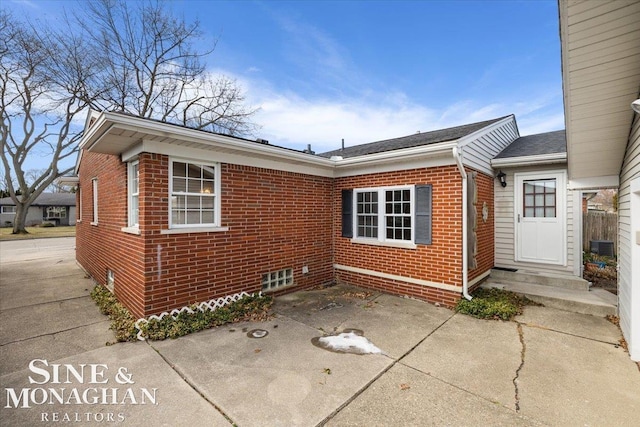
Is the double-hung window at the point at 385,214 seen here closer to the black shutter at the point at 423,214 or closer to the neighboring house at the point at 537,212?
the black shutter at the point at 423,214

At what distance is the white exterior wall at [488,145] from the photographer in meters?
6.03

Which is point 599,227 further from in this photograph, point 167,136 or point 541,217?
point 167,136

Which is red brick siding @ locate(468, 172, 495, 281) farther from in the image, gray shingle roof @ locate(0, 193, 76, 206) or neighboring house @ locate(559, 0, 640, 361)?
gray shingle roof @ locate(0, 193, 76, 206)

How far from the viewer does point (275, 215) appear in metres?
6.33

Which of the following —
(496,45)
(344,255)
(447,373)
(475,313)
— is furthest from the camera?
(496,45)

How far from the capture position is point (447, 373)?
10.9ft

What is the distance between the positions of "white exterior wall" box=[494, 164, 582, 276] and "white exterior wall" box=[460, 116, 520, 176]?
0.67 meters

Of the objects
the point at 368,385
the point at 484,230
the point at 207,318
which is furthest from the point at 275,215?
the point at 484,230

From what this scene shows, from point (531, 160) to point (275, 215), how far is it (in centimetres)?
616

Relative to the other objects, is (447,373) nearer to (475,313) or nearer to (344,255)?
(475,313)

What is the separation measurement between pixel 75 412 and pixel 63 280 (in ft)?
24.4

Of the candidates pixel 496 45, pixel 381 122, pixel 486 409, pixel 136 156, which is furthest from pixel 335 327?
pixel 381 122

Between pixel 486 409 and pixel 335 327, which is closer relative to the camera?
pixel 486 409

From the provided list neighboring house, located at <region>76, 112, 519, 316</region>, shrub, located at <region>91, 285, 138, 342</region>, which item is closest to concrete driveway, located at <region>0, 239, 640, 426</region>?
shrub, located at <region>91, 285, 138, 342</region>
